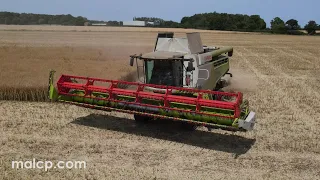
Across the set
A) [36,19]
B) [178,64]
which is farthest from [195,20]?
[178,64]

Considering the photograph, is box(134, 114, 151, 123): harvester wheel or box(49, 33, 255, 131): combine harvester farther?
box(134, 114, 151, 123): harvester wheel

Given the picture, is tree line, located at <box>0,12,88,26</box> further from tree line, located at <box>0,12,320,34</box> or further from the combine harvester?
the combine harvester

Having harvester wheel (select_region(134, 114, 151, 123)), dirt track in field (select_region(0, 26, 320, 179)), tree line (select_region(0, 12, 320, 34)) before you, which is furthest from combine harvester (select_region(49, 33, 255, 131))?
tree line (select_region(0, 12, 320, 34))

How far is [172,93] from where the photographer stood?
8.62 metres

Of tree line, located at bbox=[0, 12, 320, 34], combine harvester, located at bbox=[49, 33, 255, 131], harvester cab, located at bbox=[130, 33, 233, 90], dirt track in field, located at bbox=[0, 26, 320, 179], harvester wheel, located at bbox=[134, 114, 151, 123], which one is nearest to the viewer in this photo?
dirt track in field, located at bbox=[0, 26, 320, 179]

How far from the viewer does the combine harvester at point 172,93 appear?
7.51 m

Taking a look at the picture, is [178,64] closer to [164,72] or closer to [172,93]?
[164,72]

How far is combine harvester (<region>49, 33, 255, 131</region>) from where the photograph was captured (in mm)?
7508

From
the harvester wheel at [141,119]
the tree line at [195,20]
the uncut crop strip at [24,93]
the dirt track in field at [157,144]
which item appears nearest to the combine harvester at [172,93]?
the harvester wheel at [141,119]

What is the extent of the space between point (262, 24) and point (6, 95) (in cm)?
10772

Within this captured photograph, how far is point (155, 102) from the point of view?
27.9ft

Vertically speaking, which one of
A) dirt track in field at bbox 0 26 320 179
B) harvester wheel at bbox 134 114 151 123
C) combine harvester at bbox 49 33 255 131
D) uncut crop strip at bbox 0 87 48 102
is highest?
combine harvester at bbox 49 33 255 131

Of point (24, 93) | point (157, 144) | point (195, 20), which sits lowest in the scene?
point (157, 144)

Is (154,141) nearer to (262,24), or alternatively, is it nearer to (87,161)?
(87,161)
